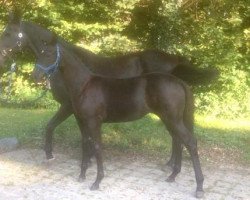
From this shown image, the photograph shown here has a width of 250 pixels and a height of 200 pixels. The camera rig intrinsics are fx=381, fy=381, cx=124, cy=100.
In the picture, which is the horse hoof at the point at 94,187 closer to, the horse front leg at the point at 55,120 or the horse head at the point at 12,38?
the horse front leg at the point at 55,120

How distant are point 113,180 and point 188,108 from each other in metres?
1.44

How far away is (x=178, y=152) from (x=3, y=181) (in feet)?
8.11

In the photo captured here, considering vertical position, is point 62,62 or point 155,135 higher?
point 62,62

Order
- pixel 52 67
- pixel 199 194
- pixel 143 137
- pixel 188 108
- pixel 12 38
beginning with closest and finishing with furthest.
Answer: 1. pixel 199 194
2. pixel 52 67
3. pixel 188 108
4. pixel 12 38
5. pixel 143 137

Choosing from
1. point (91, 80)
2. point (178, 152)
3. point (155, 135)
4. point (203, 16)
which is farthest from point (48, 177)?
point (203, 16)

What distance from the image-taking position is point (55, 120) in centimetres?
596

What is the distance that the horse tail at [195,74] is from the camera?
562 centimetres

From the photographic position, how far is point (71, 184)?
16.7 ft

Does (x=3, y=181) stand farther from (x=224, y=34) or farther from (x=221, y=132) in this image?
(x=224, y=34)

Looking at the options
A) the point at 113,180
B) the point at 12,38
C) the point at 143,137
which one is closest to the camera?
the point at 113,180

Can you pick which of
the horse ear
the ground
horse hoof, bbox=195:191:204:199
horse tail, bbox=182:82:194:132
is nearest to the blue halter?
the horse ear

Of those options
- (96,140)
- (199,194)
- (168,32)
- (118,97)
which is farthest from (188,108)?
(168,32)

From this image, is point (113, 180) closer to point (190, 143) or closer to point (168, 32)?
point (190, 143)

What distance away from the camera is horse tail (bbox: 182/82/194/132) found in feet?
16.5
